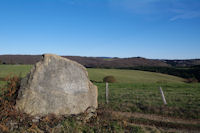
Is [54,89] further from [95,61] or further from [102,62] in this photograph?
[95,61]

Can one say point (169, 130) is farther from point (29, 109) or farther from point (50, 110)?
point (29, 109)

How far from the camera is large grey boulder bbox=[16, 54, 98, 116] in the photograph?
270 inches

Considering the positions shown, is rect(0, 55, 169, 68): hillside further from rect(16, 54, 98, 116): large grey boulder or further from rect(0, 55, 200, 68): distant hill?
rect(16, 54, 98, 116): large grey boulder

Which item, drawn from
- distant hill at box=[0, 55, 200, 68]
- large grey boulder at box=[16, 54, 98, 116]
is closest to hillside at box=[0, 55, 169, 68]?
distant hill at box=[0, 55, 200, 68]

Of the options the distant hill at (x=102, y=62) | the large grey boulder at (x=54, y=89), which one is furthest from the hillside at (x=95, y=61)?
the large grey boulder at (x=54, y=89)

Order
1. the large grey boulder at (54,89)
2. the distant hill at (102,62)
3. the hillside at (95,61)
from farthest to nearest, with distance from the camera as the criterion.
Answer: the distant hill at (102,62), the hillside at (95,61), the large grey boulder at (54,89)

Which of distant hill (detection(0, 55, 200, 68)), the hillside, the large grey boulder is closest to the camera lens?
the large grey boulder

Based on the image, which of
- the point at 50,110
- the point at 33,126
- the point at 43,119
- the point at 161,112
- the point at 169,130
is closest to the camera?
the point at 33,126

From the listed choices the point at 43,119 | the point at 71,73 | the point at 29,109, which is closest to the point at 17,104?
the point at 29,109

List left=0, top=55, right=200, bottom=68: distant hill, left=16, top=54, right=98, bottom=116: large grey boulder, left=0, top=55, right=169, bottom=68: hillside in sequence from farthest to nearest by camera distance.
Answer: left=0, top=55, right=200, bottom=68: distant hill < left=0, top=55, right=169, bottom=68: hillside < left=16, top=54, right=98, bottom=116: large grey boulder

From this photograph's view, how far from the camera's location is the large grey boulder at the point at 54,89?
6.86 meters

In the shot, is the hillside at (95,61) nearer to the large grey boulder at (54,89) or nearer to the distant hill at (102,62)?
the distant hill at (102,62)

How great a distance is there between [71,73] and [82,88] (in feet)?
2.75

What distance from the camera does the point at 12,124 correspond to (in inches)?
240
